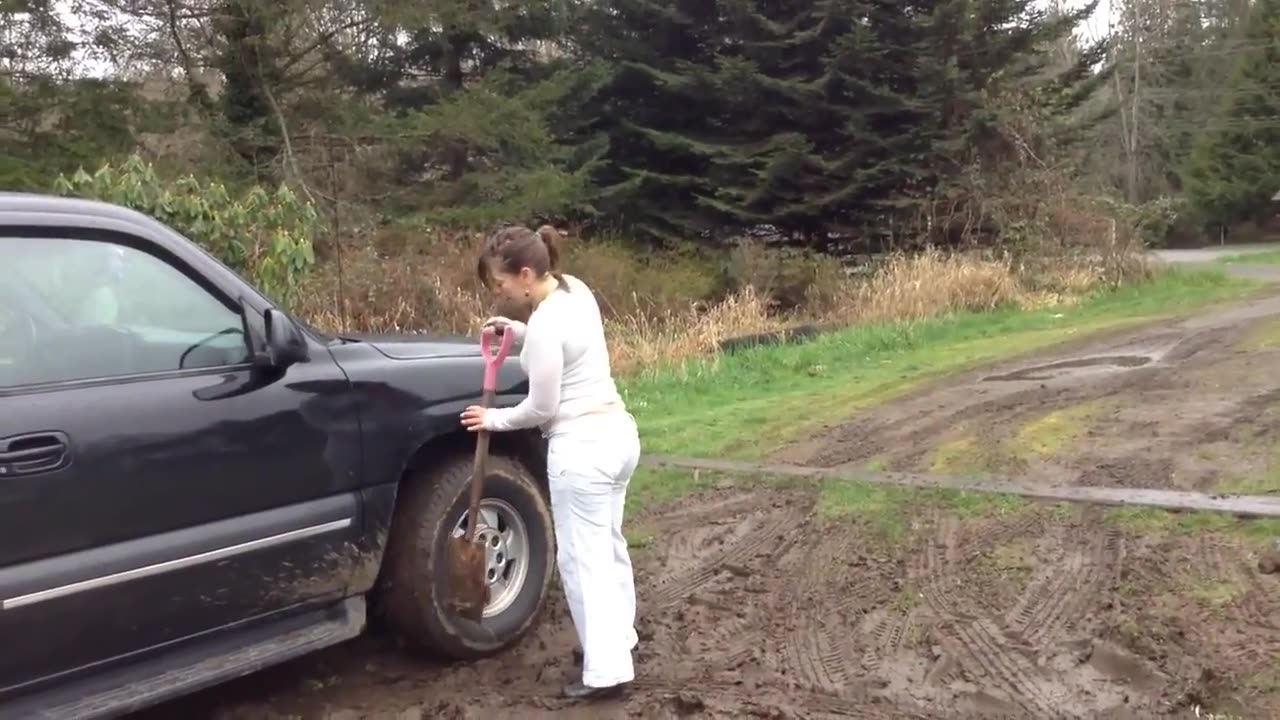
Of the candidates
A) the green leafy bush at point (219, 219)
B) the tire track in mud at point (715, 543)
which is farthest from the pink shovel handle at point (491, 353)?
the green leafy bush at point (219, 219)

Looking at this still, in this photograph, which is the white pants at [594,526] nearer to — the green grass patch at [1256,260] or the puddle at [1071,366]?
the puddle at [1071,366]

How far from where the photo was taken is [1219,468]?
7152mm

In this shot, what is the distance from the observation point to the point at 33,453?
357cm

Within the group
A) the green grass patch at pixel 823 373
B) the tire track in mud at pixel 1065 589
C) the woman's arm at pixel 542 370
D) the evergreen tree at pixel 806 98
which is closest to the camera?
the woman's arm at pixel 542 370

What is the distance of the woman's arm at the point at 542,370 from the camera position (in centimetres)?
437

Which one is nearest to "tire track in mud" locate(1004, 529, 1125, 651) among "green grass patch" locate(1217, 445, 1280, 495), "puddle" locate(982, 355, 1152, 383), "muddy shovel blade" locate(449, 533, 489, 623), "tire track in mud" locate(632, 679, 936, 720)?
"tire track in mud" locate(632, 679, 936, 720)

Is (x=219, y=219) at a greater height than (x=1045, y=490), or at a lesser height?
greater

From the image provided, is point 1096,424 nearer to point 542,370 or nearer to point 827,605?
point 827,605

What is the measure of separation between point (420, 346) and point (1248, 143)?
46.3 meters

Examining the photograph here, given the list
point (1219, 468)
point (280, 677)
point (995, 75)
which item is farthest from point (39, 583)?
point (995, 75)

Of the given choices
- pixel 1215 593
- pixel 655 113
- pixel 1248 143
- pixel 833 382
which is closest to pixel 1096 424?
pixel 833 382

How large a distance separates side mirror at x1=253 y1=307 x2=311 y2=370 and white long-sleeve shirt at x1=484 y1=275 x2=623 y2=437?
2.42ft

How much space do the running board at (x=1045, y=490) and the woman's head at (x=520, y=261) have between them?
3573mm

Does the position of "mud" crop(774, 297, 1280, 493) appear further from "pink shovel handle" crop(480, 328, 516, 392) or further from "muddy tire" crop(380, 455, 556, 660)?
"pink shovel handle" crop(480, 328, 516, 392)
